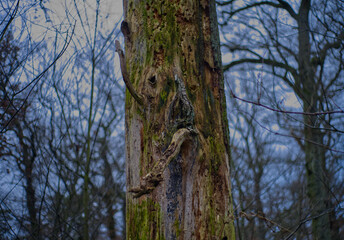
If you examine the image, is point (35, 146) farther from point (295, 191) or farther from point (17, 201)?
point (295, 191)

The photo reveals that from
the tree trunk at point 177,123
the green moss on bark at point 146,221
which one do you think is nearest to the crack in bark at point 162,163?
the tree trunk at point 177,123

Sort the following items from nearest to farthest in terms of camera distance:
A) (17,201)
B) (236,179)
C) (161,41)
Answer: (161,41)
(17,201)
(236,179)

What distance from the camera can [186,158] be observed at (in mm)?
1914

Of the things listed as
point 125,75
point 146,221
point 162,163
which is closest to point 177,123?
point 162,163

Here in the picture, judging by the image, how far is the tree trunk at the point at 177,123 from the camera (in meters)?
1.83

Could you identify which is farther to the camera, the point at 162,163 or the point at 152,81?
the point at 152,81

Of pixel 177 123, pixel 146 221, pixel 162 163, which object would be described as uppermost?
pixel 177 123

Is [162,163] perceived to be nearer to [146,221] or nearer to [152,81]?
[146,221]

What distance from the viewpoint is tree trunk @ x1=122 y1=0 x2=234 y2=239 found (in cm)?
183

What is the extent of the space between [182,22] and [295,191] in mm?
5573

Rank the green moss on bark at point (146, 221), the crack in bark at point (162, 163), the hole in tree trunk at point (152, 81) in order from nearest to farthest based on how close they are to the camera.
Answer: the crack in bark at point (162, 163)
the green moss on bark at point (146, 221)
the hole in tree trunk at point (152, 81)

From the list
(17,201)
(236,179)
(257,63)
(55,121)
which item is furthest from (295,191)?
(17,201)

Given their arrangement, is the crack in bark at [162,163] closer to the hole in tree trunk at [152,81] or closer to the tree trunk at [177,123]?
the tree trunk at [177,123]

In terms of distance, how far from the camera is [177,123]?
1895 mm
